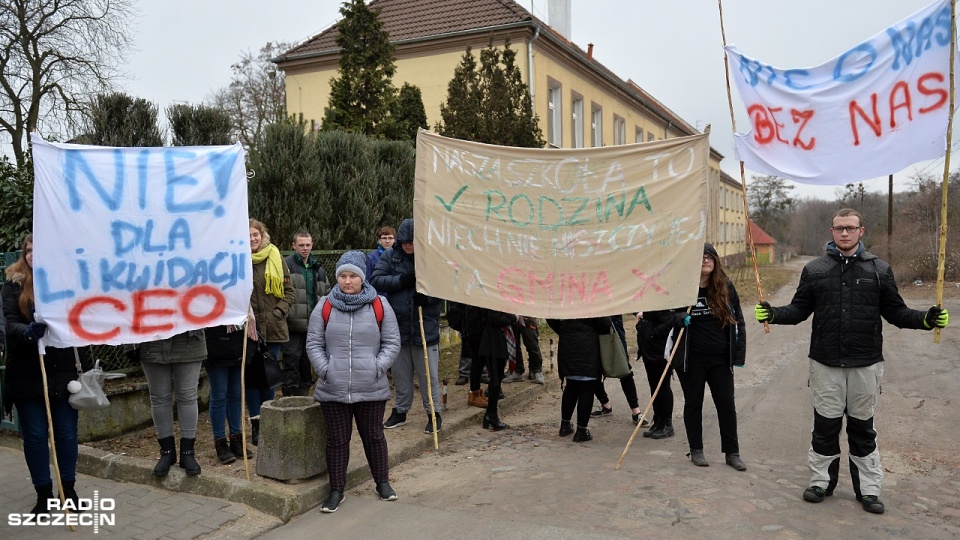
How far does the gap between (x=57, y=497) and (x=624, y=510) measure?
413 centimetres

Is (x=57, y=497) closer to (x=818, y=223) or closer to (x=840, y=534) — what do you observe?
(x=840, y=534)

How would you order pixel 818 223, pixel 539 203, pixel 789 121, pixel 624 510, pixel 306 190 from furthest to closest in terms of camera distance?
pixel 818 223 < pixel 306 190 < pixel 539 203 < pixel 789 121 < pixel 624 510

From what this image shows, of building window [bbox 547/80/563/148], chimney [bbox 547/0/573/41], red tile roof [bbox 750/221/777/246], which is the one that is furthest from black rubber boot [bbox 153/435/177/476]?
red tile roof [bbox 750/221/777/246]

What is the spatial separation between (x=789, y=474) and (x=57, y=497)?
5.65 metres

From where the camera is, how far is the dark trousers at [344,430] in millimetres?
5121

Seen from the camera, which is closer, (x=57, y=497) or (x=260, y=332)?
(x=57, y=497)

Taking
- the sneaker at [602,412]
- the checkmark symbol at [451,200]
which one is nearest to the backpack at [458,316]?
the checkmark symbol at [451,200]

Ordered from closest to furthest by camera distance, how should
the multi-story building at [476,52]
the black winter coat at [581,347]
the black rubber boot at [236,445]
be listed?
the black rubber boot at [236,445]
the black winter coat at [581,347]
the multi-story building at [476,52]

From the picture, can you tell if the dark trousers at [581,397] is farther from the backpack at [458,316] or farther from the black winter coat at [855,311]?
the black winter coat at [855,311]

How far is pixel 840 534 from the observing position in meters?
4.43

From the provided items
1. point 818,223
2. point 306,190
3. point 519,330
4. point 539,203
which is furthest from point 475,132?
point 818,223

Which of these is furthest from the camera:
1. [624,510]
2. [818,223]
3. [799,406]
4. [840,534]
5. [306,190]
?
[818,223]

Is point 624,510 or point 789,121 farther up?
point 789,121

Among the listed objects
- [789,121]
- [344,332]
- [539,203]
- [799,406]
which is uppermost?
[789,121]
